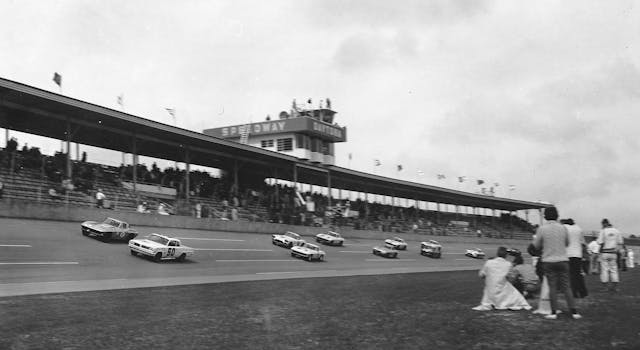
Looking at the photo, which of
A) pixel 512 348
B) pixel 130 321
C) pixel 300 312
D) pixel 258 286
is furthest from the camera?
pixel 258 286

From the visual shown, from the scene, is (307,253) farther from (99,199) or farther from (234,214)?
(99,199)

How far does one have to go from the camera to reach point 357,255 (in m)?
42.4

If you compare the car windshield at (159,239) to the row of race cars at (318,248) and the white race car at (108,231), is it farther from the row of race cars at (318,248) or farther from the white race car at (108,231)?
the row of race cars at (318,248)

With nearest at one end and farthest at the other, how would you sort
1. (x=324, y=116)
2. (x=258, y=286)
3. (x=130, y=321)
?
(x=130, y=321) < (x=258, y=286) < (x=324, y=116)

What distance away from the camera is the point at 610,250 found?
14.9m

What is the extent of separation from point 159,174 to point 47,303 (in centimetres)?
3104

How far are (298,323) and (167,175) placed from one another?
35598 millimetres

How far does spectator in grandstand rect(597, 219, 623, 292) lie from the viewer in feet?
48.8

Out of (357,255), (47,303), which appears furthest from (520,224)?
(47,303)

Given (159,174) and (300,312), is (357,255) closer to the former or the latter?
(159,174)

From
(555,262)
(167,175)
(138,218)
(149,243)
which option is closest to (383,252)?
(167,175)

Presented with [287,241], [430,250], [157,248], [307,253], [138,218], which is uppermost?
[138,218]

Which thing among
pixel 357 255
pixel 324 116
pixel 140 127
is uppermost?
pixel 324 116

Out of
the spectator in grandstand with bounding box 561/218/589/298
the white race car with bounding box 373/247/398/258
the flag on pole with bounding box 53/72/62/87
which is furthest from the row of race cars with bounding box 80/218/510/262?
the spectator in grandstand with bounding box 561/218/589/298
